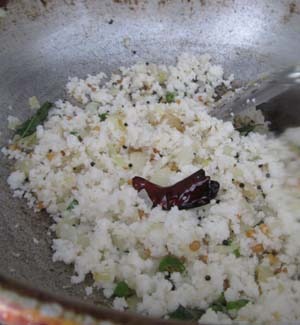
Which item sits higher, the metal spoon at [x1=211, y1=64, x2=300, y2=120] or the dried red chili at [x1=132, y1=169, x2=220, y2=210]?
the metal spoon at [x1=211, y1=64, x2=300, y2=120]

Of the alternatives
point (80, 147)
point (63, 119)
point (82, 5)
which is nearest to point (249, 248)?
point (80, 147)

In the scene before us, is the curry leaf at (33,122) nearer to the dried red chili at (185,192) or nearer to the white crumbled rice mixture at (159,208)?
the white crumbled rice mixture at (159,208)

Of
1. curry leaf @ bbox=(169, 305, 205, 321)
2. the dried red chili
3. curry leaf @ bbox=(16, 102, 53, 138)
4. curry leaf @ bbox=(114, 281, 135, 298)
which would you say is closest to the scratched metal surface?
curry leaf @ bbox=(16, 102, 53, 138)

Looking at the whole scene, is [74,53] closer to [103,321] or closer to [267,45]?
[267,45]

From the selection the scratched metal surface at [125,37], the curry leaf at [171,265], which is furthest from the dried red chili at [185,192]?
the scratched metal surface at [125,37]

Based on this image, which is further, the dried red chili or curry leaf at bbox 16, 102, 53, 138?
curry leaf at bbox 16, 102, 53, 138

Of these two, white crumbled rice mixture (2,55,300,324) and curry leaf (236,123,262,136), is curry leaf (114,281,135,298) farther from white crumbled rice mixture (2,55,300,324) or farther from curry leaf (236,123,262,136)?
curry leaf (236,123,262,136)

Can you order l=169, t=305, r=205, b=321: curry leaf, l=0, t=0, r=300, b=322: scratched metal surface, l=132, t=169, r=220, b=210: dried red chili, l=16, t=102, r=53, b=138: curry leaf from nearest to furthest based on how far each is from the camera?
l=169, t=305, r=205, b=321: curry leaf < l=132, t=169, r=220, b=210: dried red chili < l=16, t=102, r=53, b=138: curry leaf < l=0, t=0, r=300, b=322: scratched metal surface
